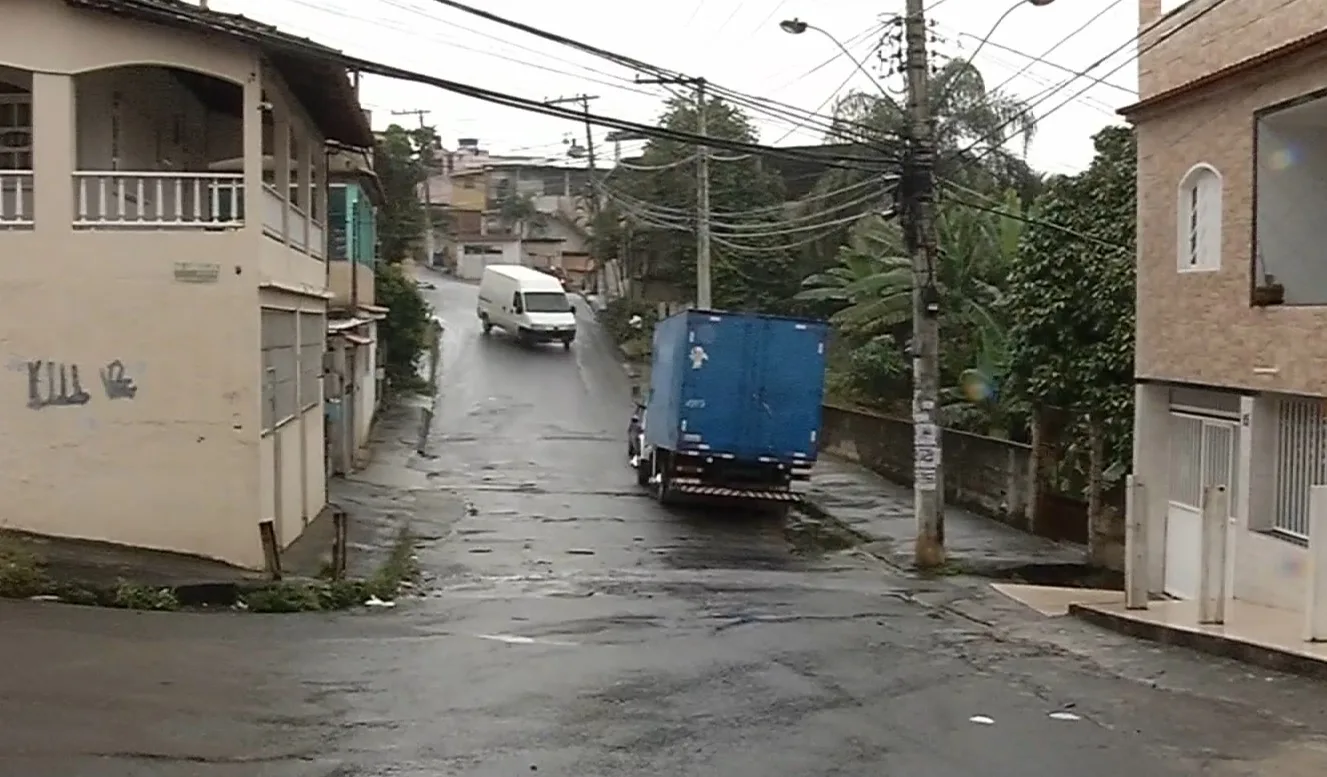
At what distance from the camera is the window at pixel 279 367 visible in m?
18.8

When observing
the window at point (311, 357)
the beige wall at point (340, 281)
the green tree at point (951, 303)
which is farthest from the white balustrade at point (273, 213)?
the green tree at point (951, 303)

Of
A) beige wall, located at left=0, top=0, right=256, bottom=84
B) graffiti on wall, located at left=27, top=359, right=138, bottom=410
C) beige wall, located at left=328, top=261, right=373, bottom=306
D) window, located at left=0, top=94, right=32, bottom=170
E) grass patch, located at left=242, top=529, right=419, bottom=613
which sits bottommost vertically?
grass patch, located at left=242, top=529, right=419, bottom=613

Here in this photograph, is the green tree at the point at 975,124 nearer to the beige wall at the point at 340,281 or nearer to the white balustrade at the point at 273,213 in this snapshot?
the beige wall at the point at 340,281

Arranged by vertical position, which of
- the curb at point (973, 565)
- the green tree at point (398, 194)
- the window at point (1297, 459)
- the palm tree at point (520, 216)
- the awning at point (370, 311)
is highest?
the palm tree at point (520, 216)

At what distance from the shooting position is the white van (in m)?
58.0

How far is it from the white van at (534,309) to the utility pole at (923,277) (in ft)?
119

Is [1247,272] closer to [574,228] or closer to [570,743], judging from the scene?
[570,743]

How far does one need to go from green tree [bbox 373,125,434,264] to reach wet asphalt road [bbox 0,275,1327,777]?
33.4m

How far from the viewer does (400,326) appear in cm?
4806

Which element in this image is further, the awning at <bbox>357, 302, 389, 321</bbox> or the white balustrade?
the awning at <bbox>357, 302, 389, 321</bbox>

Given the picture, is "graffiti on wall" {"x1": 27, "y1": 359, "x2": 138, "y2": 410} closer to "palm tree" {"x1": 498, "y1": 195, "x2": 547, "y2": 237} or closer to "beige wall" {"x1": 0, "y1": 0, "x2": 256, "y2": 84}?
"beige wall" {"x1": 0, "y1": 0, "x2": 256, "y2": 84}

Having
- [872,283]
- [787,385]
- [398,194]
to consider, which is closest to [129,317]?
[787,385]

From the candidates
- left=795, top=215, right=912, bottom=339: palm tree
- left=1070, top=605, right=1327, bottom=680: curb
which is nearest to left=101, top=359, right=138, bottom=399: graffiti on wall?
left=1070, top=605, right=1327, bottom=680: curb

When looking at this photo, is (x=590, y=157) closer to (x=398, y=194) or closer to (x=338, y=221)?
(x=398, y=194)
